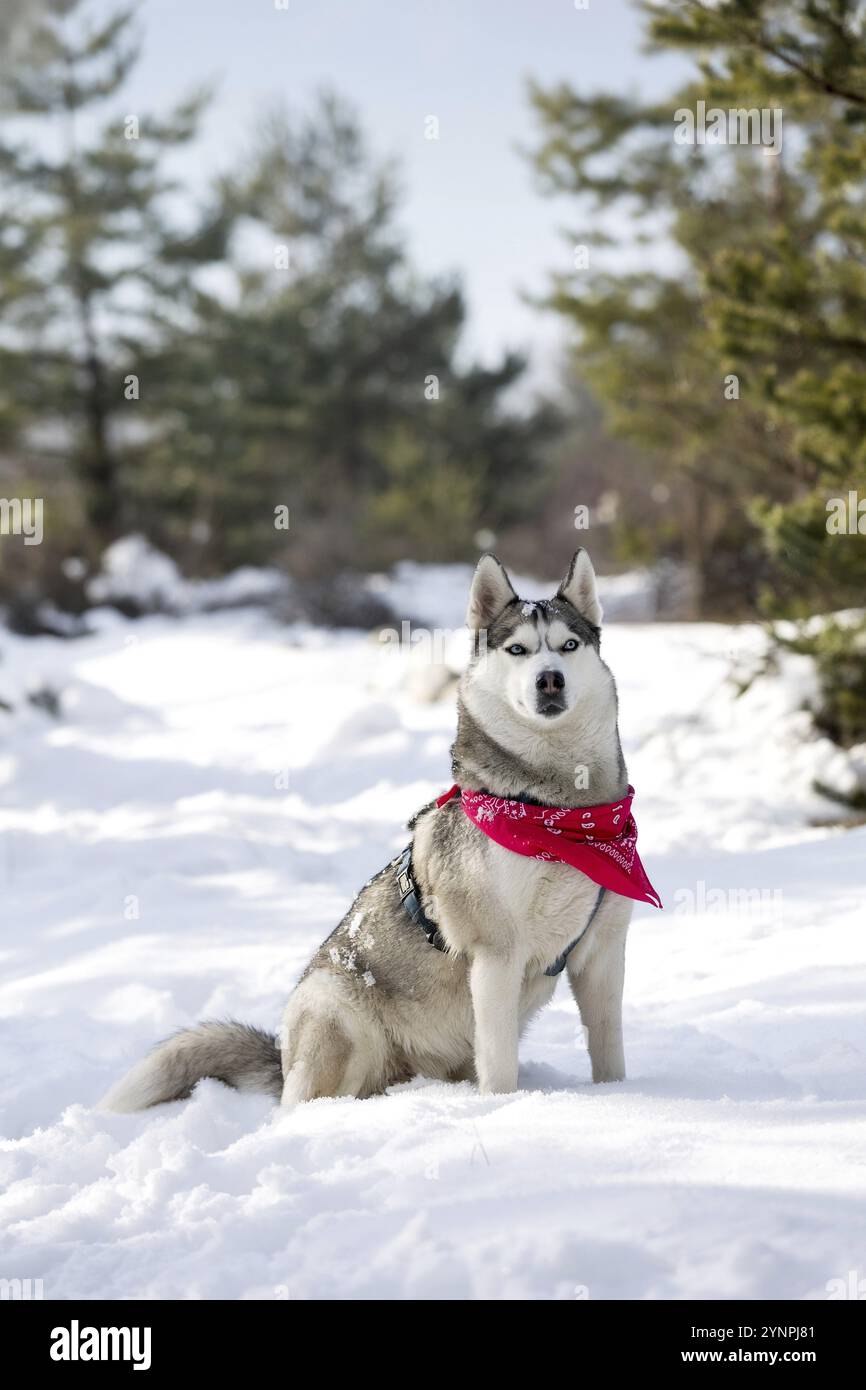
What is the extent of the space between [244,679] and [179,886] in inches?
288

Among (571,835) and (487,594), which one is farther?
(487,594)

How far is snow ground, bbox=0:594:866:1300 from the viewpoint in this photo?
2422 millimetres

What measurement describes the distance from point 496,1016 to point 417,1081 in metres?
0.53

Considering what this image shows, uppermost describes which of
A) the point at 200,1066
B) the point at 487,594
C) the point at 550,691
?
the point at 487,594

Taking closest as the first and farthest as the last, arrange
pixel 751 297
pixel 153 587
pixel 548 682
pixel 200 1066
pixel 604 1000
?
pixel 548 682
pixel 604 1000
pixel 200 1066
pixel 751 297
pixel 153 587

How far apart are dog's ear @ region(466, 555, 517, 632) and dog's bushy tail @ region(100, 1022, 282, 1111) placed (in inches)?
64.2

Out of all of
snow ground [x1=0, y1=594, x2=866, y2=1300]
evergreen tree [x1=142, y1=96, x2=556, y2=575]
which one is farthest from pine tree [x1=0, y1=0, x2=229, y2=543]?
snow ground [x1=0, y1=594, x2=866, y2=1300]

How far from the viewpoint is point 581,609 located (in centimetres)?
365

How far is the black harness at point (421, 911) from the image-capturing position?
11.1ft

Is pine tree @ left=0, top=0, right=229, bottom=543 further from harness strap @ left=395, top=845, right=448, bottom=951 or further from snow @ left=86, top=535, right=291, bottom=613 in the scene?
harness strap @ left=395, top=845, right=448, bottom=951

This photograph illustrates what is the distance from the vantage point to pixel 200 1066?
12.6ft
